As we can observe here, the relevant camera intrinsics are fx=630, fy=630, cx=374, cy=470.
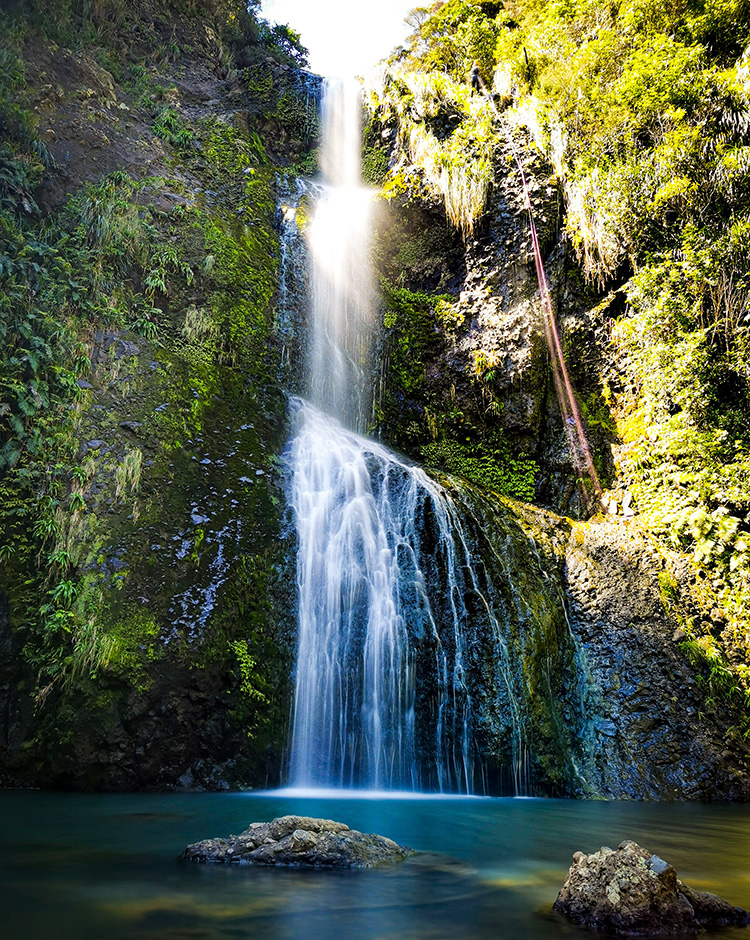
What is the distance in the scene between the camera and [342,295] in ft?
40.7

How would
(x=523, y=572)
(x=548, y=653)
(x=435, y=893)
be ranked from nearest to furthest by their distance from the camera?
(x=435, y=893) → (x=548, y=653) → (x=523, y=572)

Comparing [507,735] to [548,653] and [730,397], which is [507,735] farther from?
[730,397]

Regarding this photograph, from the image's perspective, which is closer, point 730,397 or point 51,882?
point 51,882

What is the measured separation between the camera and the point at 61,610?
6.29 m

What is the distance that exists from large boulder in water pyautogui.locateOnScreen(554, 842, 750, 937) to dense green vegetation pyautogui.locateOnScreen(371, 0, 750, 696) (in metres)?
6.16

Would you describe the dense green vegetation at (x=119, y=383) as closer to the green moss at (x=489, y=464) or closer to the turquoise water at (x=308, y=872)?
the turquoise water at (x=308, y=872)

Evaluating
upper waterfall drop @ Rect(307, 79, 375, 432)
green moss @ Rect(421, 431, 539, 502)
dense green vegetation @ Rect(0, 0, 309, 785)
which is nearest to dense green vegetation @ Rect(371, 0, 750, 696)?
green moss @ Rect(421, 431, 539, 502)

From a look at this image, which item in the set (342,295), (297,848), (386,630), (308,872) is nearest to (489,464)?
(342,295)

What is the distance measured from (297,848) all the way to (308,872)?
6.3 inches

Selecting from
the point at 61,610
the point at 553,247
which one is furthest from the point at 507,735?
the point at 553,247

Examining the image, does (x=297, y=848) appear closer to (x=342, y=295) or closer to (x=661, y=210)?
(x=342, y=295)

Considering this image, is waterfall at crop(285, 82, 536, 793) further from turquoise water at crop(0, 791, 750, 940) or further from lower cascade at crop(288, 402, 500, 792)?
turquoise water at crop(0, 791, 750, 940)

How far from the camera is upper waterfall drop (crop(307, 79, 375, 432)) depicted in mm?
11641

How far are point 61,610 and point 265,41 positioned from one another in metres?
16.3
